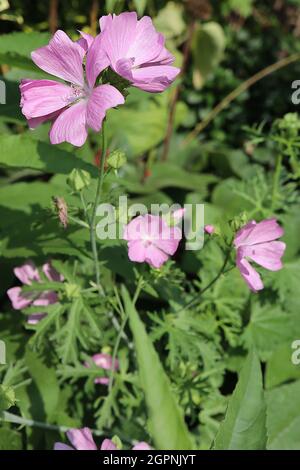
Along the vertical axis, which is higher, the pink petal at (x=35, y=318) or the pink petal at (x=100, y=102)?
the pink petal at (x=100, y=102)

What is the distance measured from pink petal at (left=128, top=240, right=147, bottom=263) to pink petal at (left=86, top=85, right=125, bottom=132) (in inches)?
10.5

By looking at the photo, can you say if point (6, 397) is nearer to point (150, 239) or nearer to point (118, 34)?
point (150, 239)

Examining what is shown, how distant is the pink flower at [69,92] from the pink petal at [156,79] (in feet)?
0.17

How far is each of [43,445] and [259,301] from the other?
1.80 ft

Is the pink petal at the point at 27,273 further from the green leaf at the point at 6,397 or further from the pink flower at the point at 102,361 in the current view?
the green leaf at the point at 6,397

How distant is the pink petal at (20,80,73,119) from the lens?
29.1 inches

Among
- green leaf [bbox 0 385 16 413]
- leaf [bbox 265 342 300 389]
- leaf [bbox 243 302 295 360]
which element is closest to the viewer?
green leaf [bbox 0 385 16 413]

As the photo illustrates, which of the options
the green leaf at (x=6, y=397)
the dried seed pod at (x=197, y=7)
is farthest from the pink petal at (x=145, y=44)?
the dried seed pod at (x=197, y=7)

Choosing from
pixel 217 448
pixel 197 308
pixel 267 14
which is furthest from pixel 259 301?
pixel 267 14

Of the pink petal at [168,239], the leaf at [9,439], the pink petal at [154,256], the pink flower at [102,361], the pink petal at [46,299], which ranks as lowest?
the leaf at [9,439]

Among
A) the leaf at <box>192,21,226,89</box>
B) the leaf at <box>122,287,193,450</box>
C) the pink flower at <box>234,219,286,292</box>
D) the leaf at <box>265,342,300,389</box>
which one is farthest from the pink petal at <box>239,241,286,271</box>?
the leaf at <box>192,21,226,89</box>

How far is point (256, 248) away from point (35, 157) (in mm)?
434

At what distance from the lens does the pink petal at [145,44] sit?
2.50 ft

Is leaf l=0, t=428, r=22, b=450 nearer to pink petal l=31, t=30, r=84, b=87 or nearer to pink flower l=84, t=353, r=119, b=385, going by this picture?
pink flower l=84, t=353, r=119, b=385
